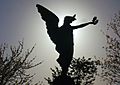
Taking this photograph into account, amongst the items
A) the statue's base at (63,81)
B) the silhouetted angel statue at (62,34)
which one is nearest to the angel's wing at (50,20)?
the silhouetted angel statue at (62,34)

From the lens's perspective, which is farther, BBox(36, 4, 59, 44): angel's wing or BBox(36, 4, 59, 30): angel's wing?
BBox(36, 4, 59, 30): angel's wing

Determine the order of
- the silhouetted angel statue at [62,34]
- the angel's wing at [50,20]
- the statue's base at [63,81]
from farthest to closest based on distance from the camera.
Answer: the angel's wing at [50,20]
the silhouetted angel statue at [62,34]
the statue's base at [63,81]

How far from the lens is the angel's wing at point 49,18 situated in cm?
964

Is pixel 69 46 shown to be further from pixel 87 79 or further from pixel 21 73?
pixel 87 79

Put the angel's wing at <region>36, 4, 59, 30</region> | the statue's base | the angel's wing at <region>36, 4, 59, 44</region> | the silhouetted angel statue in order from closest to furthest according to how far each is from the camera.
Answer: the statue's base → the silhouetted angel statue → the angel's wing at <region>36, 4, 59, 44</region> → the angel's wing at <region>36, 4, 59, 30</region>

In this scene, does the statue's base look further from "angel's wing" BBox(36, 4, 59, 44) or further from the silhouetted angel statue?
"angel's wing" BBox(36, 4, 59, 44)

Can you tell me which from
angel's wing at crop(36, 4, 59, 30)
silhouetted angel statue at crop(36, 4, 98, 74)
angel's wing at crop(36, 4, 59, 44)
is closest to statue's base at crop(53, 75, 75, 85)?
silhouetted angel statue at crop(36, 4, 98, 74)

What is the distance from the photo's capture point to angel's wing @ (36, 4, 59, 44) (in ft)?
31.1

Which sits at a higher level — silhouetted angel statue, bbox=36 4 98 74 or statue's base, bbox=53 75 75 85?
silhouetted angel statue, bbox=36 4 98 74

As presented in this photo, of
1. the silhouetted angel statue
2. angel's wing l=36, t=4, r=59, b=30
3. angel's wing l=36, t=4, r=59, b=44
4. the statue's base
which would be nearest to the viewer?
the statue's base

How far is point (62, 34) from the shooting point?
9.32 m

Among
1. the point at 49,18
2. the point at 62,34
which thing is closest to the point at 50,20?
the point at 49,18

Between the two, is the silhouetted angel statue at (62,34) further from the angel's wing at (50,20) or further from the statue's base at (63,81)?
the statue's base at (63,81)

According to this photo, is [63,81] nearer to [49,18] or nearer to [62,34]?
[62,34]
